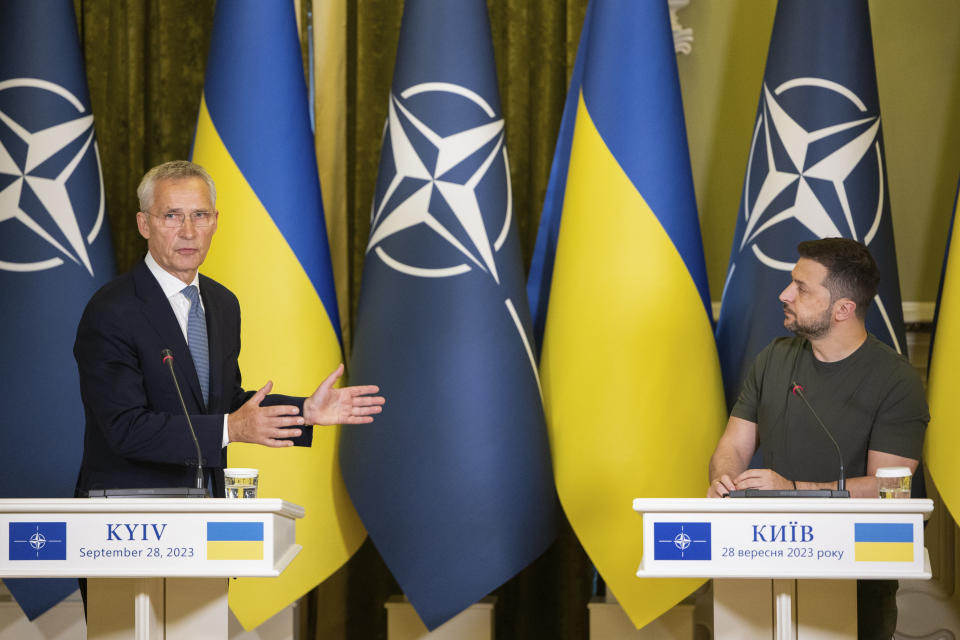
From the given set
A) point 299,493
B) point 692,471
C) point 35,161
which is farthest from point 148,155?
point 692,471

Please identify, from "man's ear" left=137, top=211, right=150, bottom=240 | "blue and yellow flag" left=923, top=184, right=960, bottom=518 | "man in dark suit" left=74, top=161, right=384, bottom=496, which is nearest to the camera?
"man in dark suit" left=74, top=161, right=384, bottom=496

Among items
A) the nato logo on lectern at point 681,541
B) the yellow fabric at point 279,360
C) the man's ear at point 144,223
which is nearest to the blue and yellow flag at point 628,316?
the yellow fabric at point 279,360

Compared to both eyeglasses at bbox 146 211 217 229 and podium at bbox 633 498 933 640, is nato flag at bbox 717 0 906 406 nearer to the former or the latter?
podium at bbox 633 498 933 640

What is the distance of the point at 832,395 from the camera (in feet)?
9.19

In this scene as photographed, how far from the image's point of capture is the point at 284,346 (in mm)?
3381

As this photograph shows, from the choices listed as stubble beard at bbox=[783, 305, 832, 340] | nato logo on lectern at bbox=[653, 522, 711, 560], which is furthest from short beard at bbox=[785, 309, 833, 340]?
nato logo on lectern at bbox=[653, 522, 711, 560]

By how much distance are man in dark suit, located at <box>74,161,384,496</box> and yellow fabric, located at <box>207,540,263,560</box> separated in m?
0.20

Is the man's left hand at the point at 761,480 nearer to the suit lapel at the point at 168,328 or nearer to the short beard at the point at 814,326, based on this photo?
the short beard at the point at 814,326

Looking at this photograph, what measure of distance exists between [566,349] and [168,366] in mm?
1402

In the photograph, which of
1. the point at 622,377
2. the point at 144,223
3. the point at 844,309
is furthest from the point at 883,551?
the point at 144,223

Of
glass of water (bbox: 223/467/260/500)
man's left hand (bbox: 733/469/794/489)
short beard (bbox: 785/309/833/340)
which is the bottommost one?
man's left hand (bbox: 733/469/794/489)

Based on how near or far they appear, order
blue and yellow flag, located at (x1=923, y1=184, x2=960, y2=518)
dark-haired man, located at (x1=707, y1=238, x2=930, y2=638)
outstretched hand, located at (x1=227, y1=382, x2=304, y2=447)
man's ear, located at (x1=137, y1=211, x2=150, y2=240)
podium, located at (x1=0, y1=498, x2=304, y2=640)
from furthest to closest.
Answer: blue and yellow flag, located at (x1=923, y1=184, x2=960, y2=518)
dark-haired man, located at (x1=707, y1=238, x2=930, y2=638)
man's ear, located at (x1=137, y1=211, x2=150, y2=240)
outstretched hand, located at (x1=227, y1=382, x2=304, y2=447)
podium, located at (x1=0, y1=498, x2=304, y2=640)

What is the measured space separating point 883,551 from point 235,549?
117 centimetres

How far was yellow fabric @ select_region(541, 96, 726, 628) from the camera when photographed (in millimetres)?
3230
